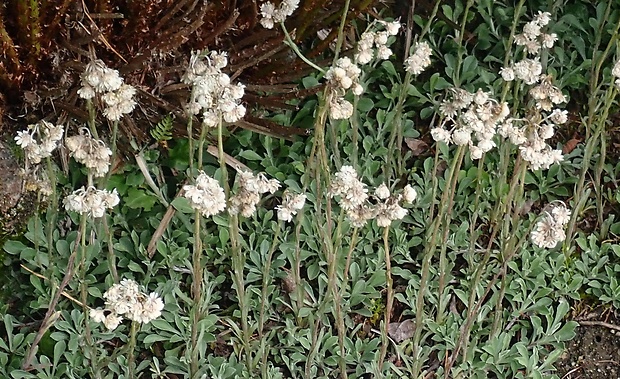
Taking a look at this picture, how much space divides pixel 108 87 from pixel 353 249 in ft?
2.35

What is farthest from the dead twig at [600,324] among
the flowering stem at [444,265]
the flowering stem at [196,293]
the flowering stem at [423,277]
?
the flowering stem at [196,293]

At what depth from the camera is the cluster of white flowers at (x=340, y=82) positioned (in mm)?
1337

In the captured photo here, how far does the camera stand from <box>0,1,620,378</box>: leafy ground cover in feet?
5.73

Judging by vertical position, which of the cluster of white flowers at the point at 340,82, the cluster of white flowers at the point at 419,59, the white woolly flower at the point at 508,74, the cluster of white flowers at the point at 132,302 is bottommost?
the cluster of white flowers at the point at 132,302

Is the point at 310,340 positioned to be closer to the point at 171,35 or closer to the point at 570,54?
the point at 171,35

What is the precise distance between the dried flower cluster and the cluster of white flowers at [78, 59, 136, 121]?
30.1 inches

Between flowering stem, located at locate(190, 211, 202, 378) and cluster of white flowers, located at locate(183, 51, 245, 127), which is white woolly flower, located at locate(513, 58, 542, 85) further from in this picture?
flowering stem, located at locate(190, 211, 202, 378)

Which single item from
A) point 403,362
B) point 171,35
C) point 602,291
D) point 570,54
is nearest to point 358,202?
point 403,362

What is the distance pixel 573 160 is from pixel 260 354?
1146 millimetres

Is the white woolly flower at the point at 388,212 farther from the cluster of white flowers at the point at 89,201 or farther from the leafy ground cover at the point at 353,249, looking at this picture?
the cluster of white flowers at the point at 89,201

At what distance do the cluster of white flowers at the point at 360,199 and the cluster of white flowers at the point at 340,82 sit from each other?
118mm

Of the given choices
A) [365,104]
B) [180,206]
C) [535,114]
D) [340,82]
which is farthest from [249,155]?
[535,114]

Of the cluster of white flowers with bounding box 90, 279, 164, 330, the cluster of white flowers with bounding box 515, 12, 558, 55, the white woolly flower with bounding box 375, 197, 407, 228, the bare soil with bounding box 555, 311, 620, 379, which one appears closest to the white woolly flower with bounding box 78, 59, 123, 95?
the cluster of white flowers with bounding box 90, 279, 164, 330

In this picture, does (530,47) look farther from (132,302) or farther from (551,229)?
(132,302)
